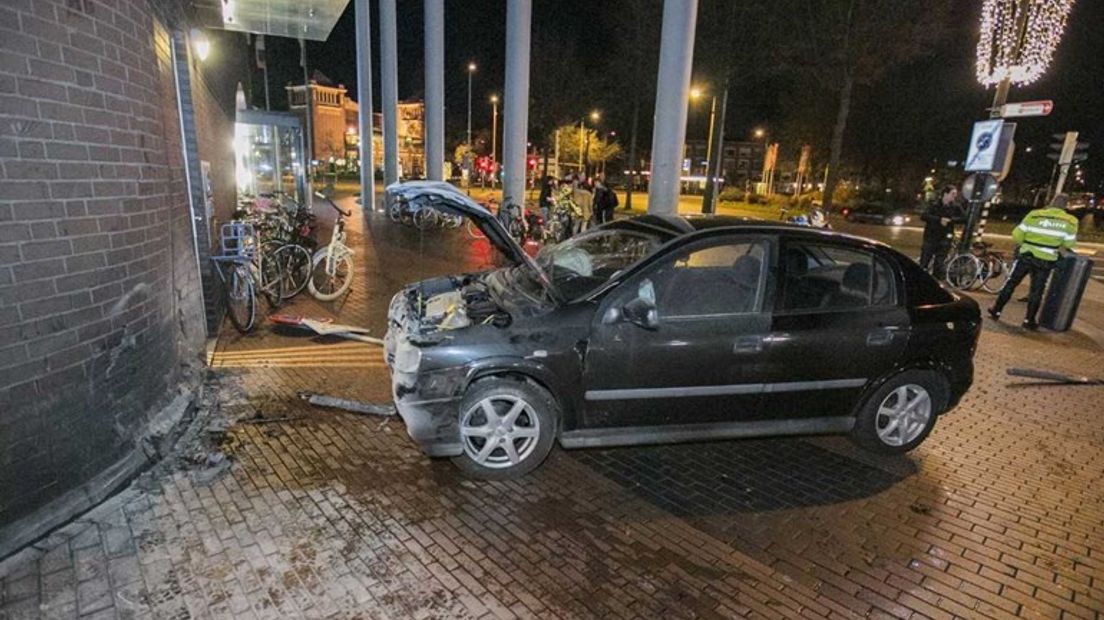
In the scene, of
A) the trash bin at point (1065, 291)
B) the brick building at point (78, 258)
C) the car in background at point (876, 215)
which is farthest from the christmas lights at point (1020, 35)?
the car in background at point (876, 215)

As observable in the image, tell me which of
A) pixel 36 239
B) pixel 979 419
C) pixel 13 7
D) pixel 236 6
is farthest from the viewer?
pixel 236 6

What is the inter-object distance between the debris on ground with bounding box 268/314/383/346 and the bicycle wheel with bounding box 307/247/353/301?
1.26 metres

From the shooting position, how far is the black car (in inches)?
155

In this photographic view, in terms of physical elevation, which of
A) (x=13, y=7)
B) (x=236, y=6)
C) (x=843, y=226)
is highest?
(x=236, y=6)

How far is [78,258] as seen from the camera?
3445mm

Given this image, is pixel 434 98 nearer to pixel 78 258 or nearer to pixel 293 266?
pixel 293 266

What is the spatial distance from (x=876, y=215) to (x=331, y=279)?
31425 mm

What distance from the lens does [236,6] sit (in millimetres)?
8750

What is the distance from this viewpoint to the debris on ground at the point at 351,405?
16.4ft

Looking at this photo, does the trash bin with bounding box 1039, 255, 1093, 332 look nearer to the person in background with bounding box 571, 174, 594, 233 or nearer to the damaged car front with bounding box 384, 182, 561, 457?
the damaged car front with bounding box 384, 182, 561, 457

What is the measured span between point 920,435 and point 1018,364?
3536mm

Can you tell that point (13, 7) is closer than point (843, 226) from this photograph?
Yes

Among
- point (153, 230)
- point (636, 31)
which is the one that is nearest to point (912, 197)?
point (636, 31)

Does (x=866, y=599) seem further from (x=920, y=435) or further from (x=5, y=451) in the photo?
(x=5, y=451)
